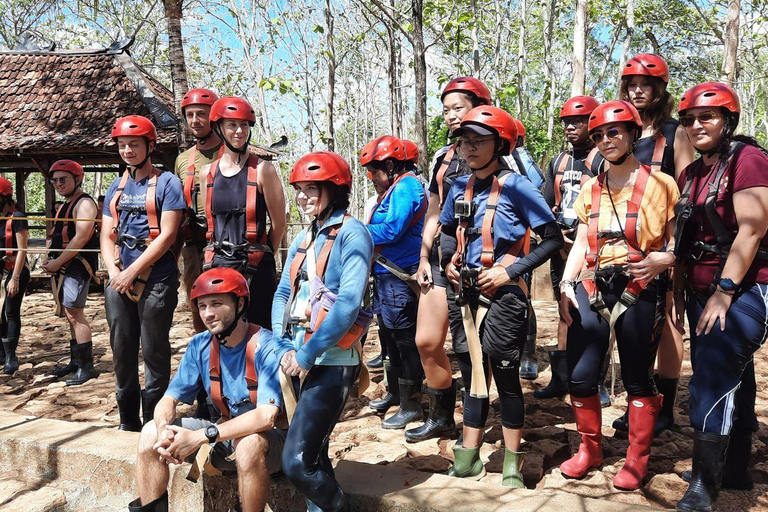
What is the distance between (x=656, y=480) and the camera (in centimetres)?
400

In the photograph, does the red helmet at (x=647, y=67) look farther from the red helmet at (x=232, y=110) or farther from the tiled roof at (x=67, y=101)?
the tiled roof at (x=67, y=101)

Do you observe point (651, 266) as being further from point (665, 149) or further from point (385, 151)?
point (385, 151)

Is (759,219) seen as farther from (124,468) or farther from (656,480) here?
(124,468)

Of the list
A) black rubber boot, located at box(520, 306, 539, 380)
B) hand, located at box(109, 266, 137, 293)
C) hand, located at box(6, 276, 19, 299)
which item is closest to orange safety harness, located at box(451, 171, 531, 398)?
hand, located at box(109, 266, 137, 293)

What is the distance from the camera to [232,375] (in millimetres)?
3537

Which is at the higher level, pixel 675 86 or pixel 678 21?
pixel 678 21

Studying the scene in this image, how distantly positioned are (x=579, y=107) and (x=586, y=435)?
2522 mm

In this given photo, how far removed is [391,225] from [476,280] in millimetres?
1376

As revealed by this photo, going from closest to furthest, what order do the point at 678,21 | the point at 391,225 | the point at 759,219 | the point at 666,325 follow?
the point at 759,219 → the point at 666,325 → the point at 391,225 → the point at 678,21

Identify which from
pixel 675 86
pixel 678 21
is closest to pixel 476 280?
pixel 678 21

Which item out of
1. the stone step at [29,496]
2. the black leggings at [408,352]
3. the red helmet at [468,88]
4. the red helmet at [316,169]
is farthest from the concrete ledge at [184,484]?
the red helmet at [468,88]

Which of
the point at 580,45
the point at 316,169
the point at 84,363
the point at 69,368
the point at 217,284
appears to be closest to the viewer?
the point at 316,169

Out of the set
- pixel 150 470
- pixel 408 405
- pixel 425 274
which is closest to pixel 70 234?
pixel 408 405

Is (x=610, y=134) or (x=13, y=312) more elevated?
(x=610, y=134)
